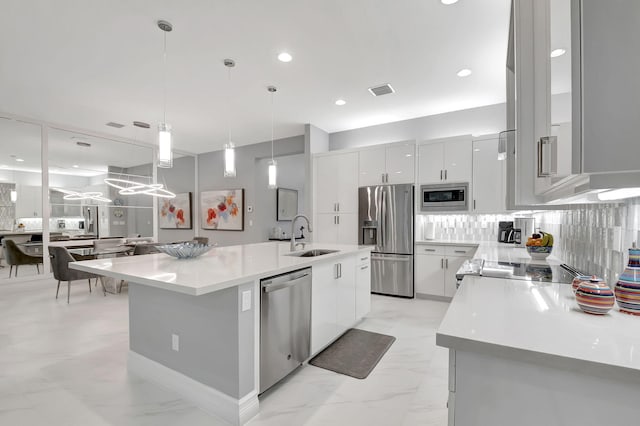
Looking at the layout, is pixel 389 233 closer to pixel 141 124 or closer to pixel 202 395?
pixel 202 395

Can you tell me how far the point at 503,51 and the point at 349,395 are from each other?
3470 millimetres

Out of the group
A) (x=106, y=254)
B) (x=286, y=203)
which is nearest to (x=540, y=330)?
(x=106, y=254)

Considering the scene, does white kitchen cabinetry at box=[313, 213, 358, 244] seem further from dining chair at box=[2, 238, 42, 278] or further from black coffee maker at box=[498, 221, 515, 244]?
dining chair at box=[2, 238, 42, 278]

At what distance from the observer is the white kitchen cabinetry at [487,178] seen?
13.1ft

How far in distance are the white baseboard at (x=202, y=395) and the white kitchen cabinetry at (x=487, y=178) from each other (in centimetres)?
372

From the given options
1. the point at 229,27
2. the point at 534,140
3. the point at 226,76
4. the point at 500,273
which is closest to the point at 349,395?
the point at 500,273

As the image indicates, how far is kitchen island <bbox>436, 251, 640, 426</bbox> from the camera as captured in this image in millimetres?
726

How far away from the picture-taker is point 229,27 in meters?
2.56

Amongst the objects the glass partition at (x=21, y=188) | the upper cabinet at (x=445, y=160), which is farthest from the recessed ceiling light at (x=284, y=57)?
the glass partition at (x=21, y=188)

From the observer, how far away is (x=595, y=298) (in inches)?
40.8

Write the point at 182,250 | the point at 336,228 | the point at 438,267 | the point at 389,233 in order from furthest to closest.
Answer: the point at 336,228 → the point at 389,233 → the point at 438,267 → the point at 182,250

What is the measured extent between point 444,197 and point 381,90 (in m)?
1.78

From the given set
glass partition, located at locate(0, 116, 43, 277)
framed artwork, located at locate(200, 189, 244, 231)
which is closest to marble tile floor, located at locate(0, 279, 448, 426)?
glass partition, located at locate(0, 116, 43, 277)

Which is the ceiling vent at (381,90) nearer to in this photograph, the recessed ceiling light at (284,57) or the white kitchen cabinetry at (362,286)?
the recessed ceiling light at (284,57)
